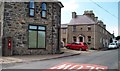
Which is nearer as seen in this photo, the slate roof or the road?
the road

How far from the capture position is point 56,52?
87.9ft

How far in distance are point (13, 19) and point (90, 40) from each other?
101 ft

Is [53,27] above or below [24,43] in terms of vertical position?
above

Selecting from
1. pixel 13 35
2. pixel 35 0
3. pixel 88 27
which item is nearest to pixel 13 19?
pixel 13 35

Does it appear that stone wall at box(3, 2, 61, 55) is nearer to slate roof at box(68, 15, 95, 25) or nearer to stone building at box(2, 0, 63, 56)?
stone building at box(2, 0, 63, 56)

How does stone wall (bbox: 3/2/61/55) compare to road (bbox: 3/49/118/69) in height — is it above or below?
above

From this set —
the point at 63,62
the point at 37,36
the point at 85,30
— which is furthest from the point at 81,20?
the point at 63,62

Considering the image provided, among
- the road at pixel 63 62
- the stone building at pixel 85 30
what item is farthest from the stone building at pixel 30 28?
the stone building at pixel 85 30

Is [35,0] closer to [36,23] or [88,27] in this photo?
[36,23]

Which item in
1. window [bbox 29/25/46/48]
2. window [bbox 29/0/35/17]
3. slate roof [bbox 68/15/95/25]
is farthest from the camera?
slate roof [bbox 68/15/95/25]

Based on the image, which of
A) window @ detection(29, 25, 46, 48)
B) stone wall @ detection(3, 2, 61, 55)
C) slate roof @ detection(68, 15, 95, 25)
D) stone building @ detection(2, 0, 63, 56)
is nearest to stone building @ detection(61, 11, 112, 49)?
slate roof @ detection(68, 15, 95, 25)

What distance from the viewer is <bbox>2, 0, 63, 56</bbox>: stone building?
23344 millimetres

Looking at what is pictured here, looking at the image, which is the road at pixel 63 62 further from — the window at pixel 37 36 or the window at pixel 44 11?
the window at pixel 44 11

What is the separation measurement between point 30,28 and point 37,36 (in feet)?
3.90
